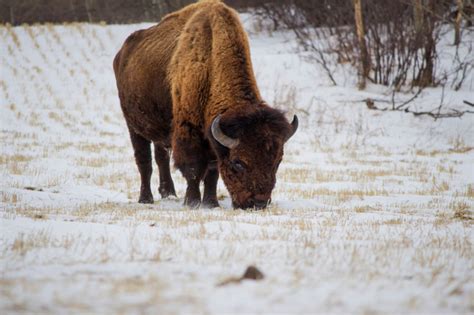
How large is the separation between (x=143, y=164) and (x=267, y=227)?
4.49 metres

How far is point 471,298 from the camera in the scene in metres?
3.28

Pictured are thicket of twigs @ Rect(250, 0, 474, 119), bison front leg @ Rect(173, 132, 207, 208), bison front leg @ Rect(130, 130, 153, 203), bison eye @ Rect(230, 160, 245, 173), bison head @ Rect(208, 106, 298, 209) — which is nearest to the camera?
bison head @ Rect(208, 106, 298, 209)

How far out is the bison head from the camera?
7.09 metres

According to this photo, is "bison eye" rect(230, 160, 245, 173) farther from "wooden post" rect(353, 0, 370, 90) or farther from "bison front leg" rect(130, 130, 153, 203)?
"wooden post" rect(353, 0, 370, 90)

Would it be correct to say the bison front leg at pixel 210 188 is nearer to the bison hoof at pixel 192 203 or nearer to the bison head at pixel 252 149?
the bison hoof at pixel 192 203

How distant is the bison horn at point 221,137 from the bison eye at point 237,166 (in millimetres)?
187

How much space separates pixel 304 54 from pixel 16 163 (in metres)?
15.3

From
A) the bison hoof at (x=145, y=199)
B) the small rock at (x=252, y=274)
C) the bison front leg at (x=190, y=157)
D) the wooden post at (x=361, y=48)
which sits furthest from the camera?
the wooden post at (x=361, y=48)

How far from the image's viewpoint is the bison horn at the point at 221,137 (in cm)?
723

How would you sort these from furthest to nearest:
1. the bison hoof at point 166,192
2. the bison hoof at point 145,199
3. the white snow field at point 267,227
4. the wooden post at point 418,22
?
the wooden post at point 418,22 → the bison hoof at point 166,192 → the bison hoof at point 145,199 → the white snow field at point 267,227

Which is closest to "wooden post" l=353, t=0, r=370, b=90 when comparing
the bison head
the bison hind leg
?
the bison hind leg

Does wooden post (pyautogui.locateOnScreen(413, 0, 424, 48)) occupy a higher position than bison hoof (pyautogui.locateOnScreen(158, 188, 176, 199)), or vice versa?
wooden post (pyautogui.locateOnScreen(413, 0, 424, 48))

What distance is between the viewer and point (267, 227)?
559 centimetres

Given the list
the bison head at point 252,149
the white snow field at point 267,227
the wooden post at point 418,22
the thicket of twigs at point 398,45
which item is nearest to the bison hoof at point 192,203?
the white snow field at point 267,227
